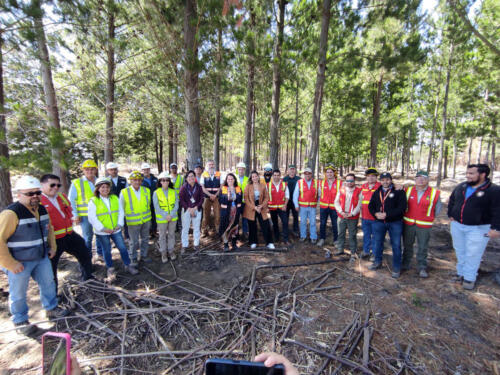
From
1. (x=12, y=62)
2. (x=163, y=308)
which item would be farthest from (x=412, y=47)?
(x=12, y=62)

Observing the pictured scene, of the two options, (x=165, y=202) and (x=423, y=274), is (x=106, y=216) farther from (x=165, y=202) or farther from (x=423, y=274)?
(x=423, y=274)

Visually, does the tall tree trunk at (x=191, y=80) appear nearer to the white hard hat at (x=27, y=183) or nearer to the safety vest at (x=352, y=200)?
the white hard hat at (x=27, y=183)

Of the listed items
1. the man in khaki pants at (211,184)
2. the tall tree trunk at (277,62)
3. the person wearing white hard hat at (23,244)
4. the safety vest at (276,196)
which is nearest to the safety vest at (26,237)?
the person wearing white hard hat at (23,244)

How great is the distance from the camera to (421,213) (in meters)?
4.29

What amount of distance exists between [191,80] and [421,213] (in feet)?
20.4

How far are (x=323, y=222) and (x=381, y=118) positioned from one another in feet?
44.8

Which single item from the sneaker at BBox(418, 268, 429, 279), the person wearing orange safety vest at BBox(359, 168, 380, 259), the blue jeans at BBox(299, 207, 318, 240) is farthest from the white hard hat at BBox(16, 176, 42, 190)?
the sneaker at BBox(418, 268, 429, 279)

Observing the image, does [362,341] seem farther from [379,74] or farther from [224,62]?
[379,74]

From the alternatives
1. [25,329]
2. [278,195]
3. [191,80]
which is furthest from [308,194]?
[25,329]

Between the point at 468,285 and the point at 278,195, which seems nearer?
the point at 468,285

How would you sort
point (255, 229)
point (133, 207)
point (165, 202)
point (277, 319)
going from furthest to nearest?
point (255, 229)
point (165, 202)
point (133, 207)
point (277, 319)

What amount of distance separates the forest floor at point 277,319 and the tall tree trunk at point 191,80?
11.6ft

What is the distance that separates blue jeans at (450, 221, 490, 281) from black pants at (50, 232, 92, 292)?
7000 millimetres

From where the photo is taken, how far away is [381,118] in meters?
15.9
